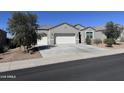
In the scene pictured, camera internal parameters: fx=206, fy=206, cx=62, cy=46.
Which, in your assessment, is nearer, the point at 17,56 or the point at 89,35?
the point at 17,56

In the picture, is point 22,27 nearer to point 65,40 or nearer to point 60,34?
point 60,34

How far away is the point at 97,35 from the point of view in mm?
41938

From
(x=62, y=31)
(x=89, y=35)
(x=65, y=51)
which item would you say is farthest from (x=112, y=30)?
(x=65, y=51)

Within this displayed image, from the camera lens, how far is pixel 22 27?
24.0 m

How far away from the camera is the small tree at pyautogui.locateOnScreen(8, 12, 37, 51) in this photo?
24.2 metres

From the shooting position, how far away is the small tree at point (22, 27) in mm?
24188

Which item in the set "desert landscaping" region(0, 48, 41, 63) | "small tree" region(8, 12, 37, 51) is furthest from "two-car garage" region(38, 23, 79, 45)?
"desert landscaping" region(0, 48, 41, 63)

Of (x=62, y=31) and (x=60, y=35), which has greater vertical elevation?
(x=62, y=31)

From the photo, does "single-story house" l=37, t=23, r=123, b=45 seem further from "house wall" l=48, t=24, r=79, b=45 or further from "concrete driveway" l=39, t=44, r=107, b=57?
"concrete driveway" l=39, t=44, r=107, b=57

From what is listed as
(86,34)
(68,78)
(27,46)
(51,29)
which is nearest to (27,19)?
(27,46)

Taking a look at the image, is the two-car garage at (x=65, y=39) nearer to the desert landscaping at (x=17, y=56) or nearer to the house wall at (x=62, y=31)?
the house wall at (x=62, y=31)

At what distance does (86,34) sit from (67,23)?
5.19 m

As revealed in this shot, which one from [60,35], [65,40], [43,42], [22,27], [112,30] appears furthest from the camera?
[65,40]

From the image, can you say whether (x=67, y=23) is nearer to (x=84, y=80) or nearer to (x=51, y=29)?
(x=51, y=29)
